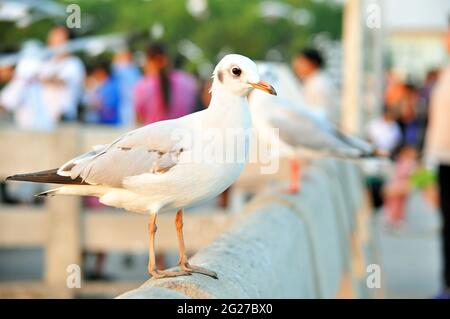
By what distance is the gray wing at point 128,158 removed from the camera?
2344 millimetres

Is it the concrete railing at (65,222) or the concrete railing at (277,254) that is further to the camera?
the concrete railing at (65,222)

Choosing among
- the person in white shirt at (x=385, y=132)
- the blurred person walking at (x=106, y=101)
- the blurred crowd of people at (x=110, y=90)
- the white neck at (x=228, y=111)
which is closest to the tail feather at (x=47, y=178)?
the white neck at (x=228, y=111)

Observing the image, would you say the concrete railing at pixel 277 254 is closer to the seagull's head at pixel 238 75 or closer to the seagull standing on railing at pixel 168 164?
the seagull standing on railing at pixel 168 164

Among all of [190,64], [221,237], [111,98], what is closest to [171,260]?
[111,98]

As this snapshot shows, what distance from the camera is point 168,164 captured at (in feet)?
7.74

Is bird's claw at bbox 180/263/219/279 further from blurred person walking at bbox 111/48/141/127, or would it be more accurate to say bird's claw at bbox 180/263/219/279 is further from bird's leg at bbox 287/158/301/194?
blurred person walking at bbox 111/48/141/127

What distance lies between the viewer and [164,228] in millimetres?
9453

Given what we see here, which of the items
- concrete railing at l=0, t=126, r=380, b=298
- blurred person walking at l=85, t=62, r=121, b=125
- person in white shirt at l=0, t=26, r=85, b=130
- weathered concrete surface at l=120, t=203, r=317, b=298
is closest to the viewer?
weathered concrete surface at l=120, t=203, r=317, b=298

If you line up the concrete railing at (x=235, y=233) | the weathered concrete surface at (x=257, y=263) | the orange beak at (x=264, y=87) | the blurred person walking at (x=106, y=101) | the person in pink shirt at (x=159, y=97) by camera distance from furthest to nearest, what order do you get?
the blurred person walking at (x=106, y=101) → the person in pink shirt at (x=159, y=97) → the concrete railing at (x=235, y=233) → the weathered concrete surface at (x=257, y=263) → the orange beak at (x=264, y=87)

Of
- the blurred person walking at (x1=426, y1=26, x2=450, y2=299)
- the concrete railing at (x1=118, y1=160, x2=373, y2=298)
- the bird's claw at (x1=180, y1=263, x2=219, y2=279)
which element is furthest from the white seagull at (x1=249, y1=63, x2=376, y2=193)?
the bird's claw at (x1=180, y1=263, x2=219, y2=279)

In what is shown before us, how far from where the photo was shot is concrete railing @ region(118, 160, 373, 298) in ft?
8.70

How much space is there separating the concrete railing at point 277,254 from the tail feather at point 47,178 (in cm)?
27

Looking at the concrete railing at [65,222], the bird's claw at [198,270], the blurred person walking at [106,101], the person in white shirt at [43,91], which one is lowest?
the bird's claw at [198,270]

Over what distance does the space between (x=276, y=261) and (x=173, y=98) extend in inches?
95.7
